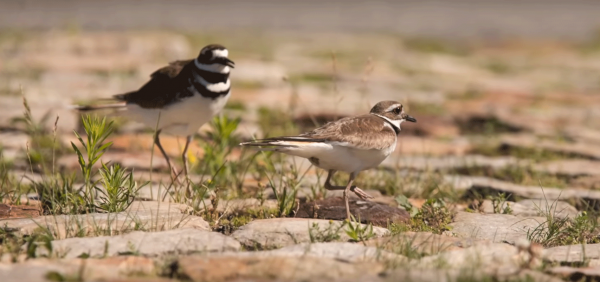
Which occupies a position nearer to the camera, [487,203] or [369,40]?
[487,203]

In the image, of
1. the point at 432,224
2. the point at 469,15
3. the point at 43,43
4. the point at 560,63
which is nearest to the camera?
the point at 432,224

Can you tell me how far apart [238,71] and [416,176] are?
605 cm

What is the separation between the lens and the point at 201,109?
580cm

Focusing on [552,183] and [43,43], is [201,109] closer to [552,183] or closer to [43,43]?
[552,183]

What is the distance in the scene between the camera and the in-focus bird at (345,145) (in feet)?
15.3

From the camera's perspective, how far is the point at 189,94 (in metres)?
5.80

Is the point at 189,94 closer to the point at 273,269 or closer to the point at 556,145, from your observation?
the point at 273,269

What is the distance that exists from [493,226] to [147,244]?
2.04 meters

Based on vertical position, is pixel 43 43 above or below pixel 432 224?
above

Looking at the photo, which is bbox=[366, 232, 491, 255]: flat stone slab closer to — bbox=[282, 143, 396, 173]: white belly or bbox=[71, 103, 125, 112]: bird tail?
bbox=[282, 143, 396, 173]: white belly

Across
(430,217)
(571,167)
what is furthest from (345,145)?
(571,167)

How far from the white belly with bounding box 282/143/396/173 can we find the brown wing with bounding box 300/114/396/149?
5 centimetres

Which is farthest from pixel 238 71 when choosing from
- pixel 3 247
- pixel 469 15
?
pixel 469 15

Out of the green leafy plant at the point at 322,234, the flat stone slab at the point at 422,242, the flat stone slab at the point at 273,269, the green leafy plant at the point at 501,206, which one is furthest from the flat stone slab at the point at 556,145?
the flat stone slab at the point at 273,269
